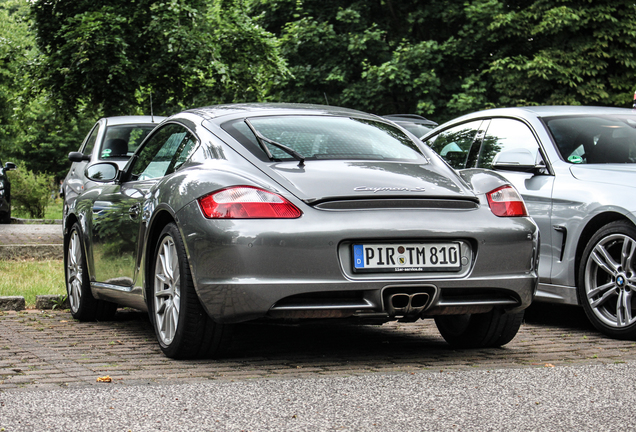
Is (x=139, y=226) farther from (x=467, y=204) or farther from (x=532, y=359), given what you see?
(x=532, y=359)

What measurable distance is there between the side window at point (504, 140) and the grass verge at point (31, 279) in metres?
3.89

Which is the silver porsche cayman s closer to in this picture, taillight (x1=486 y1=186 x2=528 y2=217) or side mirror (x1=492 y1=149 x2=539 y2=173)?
taillight (x1=486 y1=186 x2=528 y2=217)

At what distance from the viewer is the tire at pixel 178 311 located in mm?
4824

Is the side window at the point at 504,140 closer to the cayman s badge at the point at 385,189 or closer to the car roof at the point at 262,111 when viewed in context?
the car roof at the point at 262,111

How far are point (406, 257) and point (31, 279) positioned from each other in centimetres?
588

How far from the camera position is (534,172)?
687 cm

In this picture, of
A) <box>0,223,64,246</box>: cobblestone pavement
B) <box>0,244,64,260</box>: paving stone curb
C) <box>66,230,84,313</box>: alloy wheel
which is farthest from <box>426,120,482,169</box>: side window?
<box>0,223,64,246</box>: cobblestone pavement

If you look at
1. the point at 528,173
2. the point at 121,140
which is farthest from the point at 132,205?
the point at 121,140

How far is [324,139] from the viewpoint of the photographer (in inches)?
210

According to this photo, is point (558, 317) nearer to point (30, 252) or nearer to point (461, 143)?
point (461, 143)

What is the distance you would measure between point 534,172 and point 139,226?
3050 millimetres

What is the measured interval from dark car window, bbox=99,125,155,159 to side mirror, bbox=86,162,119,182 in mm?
5055

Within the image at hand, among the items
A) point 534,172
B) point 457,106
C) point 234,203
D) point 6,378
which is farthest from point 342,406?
point 457,106

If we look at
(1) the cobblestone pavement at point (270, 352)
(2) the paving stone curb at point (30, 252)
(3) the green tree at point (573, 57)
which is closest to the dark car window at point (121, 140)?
(2) the paving stone curb at point (30, 252)
